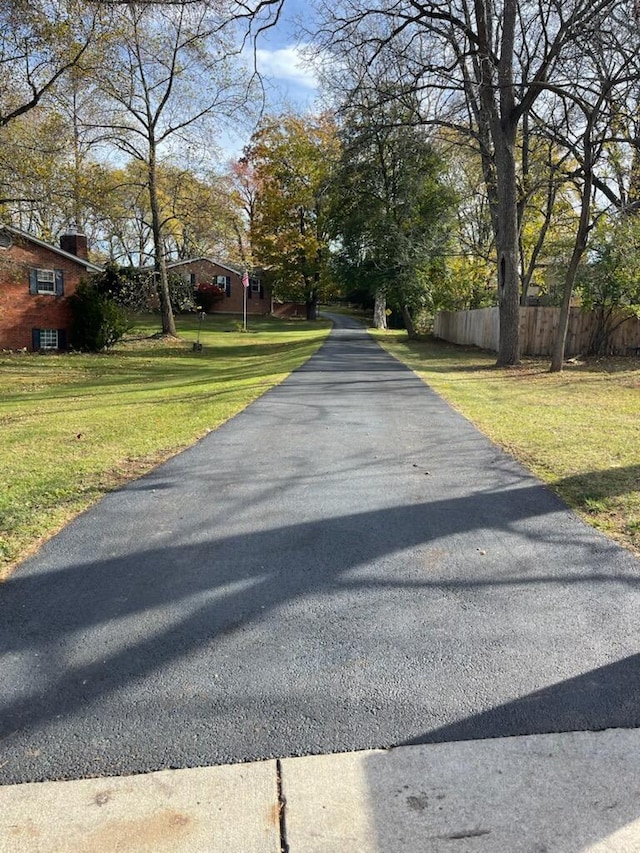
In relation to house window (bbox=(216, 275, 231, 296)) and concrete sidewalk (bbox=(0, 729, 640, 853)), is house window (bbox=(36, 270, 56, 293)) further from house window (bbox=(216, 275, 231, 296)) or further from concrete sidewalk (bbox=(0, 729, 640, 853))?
house window (bbox=(216, 275, 231, 296))

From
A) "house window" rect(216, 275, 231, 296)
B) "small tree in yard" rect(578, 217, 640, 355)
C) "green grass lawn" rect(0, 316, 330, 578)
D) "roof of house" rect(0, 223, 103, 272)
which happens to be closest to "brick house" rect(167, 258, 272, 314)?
"house window" rect(216, 275, 231, 296)

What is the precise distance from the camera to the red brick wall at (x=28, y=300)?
23719mm

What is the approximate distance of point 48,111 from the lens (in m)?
17.5

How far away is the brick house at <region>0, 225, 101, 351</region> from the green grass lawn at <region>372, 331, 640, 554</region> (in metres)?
15.4

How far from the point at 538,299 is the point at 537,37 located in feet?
45.8

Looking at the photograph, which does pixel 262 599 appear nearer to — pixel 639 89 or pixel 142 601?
pixel 142 601

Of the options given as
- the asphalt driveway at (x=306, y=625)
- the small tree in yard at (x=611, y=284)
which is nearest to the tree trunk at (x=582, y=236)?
the small tree in yard at (x=611, y=284)

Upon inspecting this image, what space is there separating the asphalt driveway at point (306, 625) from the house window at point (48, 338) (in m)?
22.3

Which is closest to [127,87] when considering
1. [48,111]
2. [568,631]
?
[48,111]

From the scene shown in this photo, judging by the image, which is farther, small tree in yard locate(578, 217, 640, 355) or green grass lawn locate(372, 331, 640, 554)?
small tree in yard locate(578, 217, 640, 355)

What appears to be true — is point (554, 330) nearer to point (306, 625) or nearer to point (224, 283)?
point (306, 625)

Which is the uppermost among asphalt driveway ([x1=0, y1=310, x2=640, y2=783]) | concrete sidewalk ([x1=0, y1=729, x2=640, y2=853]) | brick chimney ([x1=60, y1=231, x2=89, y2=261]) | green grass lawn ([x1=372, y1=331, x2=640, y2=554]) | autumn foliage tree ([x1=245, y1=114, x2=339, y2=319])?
autumn foliage tree ([x1=245, y1=114, x2=339, y2=319])

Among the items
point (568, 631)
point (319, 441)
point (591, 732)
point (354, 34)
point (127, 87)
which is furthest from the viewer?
point (127, 87)

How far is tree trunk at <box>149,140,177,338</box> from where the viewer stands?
27562 millimetres
